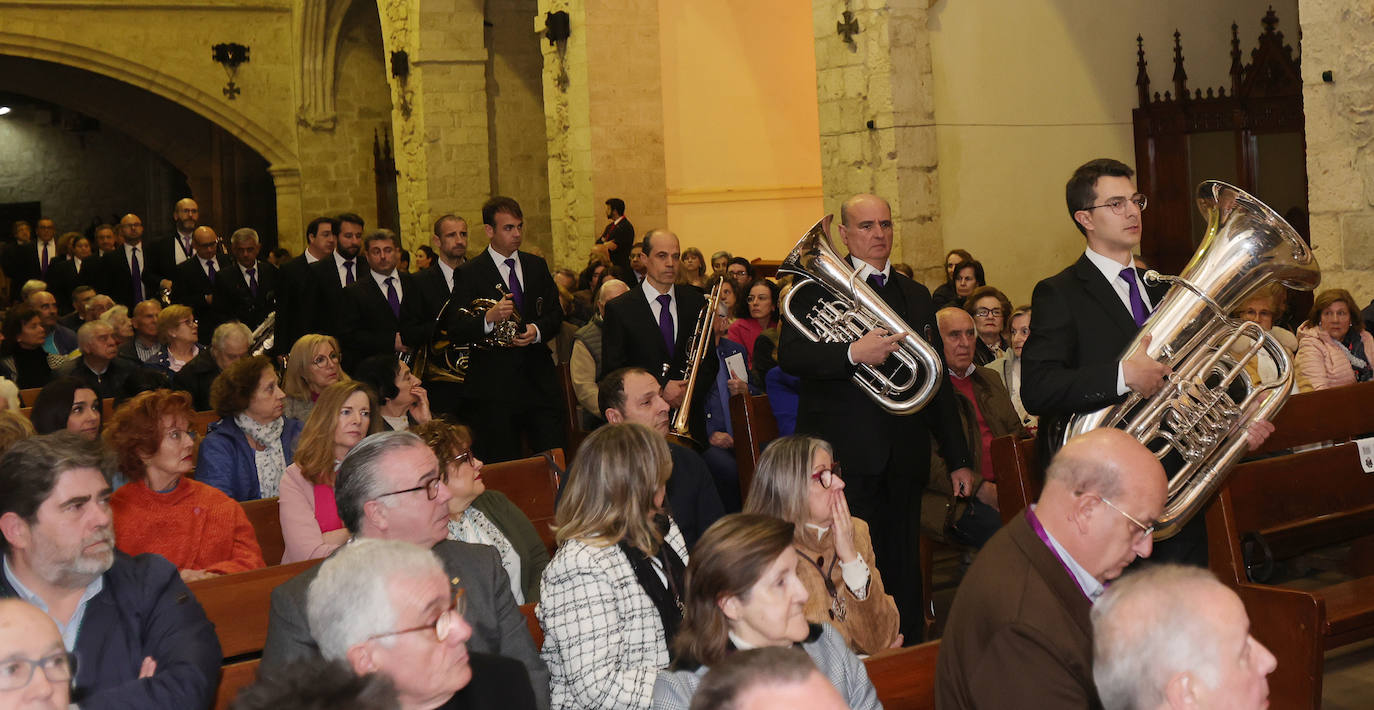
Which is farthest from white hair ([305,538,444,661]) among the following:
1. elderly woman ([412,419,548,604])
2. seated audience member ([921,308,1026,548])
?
seated audience member ([921,308,1026,548])

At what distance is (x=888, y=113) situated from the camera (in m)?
9.36

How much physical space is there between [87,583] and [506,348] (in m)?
3.65

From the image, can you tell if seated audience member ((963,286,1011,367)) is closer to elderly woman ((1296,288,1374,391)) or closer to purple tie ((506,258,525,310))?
elderly woman ((1296,288,1374,391))

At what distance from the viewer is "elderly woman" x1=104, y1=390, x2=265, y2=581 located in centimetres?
438

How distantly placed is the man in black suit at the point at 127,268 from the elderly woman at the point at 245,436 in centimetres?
640

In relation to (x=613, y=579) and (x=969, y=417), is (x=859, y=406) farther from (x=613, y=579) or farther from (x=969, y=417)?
(x=613, y=579)

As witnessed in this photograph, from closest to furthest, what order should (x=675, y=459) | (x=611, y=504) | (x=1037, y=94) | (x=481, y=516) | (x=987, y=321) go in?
(x=611, y=504) < (x=481, y=516) < (x=675, y=459) < (x=987, y=321) < (x=1037, y=94)

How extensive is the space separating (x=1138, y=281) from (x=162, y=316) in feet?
18.4

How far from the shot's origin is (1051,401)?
388 cm

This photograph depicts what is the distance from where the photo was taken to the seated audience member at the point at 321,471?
14.5ft

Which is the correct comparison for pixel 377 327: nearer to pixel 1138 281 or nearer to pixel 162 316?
pixel 162 316

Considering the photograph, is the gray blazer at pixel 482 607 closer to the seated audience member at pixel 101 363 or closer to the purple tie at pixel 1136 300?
the purple tie at pixel 1136 300

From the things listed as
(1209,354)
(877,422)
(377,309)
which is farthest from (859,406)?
(377,309)

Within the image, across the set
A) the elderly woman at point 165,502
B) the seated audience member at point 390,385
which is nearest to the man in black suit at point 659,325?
the seated audience member at point 390,385
